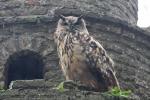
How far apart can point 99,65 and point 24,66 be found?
13.9 ft

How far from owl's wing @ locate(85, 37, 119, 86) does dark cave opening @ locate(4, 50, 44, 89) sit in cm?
347

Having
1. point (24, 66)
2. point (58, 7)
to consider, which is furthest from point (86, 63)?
point (58, 7)

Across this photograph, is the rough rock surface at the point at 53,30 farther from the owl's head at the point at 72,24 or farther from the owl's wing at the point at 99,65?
the owl's wing at the point at 99,65

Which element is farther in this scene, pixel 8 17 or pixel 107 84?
pixel 8 17

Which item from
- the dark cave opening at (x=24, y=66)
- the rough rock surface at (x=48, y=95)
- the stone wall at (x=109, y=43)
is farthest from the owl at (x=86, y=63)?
the dark cave opening at (x=24, y=66)

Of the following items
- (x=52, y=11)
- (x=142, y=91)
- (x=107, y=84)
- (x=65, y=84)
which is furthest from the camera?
(x=52, y=11)

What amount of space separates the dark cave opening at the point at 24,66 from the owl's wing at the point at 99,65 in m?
3.47

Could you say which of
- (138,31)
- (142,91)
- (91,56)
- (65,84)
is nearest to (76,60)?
(91,56)

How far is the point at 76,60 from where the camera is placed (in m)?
8.28

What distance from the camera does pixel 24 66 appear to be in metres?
12.2

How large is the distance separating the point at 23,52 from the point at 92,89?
4.05 meters

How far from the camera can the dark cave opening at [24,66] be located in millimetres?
11828

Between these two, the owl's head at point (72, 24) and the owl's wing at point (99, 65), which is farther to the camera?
the owl's head at point (72, 24)

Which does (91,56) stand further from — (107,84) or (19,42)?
(19,42)
